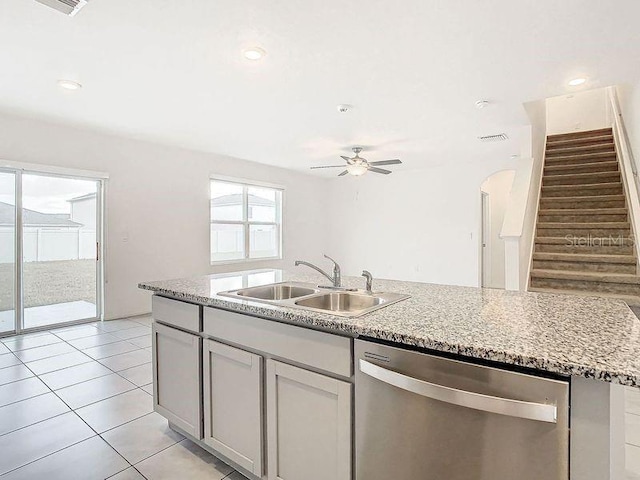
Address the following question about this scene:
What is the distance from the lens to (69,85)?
312 centimetres

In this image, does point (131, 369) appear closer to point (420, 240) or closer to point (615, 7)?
point (615, 7)

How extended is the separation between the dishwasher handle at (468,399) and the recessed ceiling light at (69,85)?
3493mm

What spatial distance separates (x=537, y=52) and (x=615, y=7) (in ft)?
1.69

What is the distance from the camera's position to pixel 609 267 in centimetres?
393

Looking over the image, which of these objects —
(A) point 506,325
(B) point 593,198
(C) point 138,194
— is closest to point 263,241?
(C) point 138,194

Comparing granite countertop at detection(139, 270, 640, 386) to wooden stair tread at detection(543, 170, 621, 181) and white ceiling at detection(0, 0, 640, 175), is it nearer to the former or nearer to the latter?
white ceiling at detection(0, 0, 640, 175)

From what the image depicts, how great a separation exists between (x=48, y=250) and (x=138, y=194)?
50.1 inches

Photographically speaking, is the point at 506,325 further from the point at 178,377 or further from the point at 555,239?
the point at 555,239

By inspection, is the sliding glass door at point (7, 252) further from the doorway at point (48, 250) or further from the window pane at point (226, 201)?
the window pane at point (226, 201)

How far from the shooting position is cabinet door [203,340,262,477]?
1.57 m

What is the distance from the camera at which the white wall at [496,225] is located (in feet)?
25.1

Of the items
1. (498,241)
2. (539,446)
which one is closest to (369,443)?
(539,446)

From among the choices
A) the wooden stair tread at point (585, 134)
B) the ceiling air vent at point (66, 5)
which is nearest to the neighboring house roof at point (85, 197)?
the ceiling air vent at point (66, 5)

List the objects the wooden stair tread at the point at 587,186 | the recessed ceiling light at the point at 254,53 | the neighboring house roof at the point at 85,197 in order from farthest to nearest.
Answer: the wooden stair tread at the point at 587,186, the neighboring house roof at the point at 85,197, the recessed ceiling light at the point at 254,53
